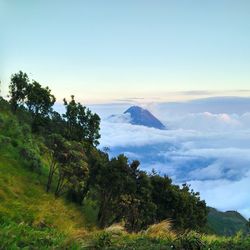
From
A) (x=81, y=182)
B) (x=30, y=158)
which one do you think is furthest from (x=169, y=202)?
(x=30, y=158)

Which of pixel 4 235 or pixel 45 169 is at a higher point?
pixel 45 169

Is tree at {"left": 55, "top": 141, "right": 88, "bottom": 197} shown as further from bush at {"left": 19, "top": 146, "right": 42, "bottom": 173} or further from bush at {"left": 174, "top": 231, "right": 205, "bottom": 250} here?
bush at {"left": 174, "top": 231, "right": 205, "bottom": 250}

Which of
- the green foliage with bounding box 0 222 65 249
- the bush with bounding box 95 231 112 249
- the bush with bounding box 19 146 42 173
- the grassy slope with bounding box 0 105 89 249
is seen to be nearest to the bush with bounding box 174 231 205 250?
the bush with bounding box 95 231 112 249

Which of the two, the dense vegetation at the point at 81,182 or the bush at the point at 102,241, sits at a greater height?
the dense vegetation at the point at 81,182

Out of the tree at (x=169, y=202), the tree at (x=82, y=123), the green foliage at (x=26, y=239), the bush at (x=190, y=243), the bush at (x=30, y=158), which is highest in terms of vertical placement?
the tree at (x=82, y=123)

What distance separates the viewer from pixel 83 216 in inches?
2076

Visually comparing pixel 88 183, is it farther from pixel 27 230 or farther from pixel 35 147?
pixel 27 230

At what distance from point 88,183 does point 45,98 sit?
89.3 feet

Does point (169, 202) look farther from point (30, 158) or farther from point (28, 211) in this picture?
point (28, 211)

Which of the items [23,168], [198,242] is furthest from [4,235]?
[23,168]

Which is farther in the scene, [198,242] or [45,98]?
[45,98]

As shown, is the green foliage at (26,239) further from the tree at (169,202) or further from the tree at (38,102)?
the tree at (38,102)

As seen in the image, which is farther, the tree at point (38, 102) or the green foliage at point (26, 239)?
the tree at point (38, 102)

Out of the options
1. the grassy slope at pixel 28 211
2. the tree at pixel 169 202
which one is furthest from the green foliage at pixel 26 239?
the tree at pixel 169 202
